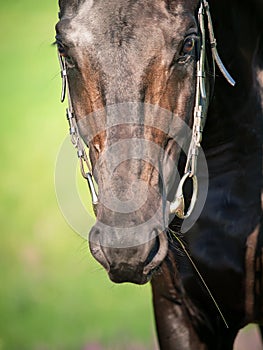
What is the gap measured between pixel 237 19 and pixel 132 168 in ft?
2.84

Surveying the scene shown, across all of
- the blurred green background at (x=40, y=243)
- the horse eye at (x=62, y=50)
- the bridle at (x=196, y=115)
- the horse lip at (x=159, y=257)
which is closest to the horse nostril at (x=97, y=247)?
the horse lip at (x=159, y=257)

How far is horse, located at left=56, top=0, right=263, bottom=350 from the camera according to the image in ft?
9.23

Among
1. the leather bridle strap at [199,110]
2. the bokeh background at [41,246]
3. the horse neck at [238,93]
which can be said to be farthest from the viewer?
the bokeh background at [41,246]

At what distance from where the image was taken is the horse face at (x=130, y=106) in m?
2.76

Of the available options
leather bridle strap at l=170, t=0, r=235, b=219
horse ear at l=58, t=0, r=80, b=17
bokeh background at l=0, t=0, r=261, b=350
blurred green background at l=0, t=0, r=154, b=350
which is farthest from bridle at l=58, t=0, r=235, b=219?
blurred green background at l=0, t=0, r=154, b=350

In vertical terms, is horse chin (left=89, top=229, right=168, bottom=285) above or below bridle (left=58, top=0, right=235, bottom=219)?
below

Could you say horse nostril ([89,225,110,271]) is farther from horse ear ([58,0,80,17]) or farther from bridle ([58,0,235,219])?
horse ear ([58,0,80,17])

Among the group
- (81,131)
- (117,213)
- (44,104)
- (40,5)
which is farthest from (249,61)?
(40,5)

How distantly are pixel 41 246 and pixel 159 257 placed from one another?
169 inches

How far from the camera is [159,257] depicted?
9.21ft

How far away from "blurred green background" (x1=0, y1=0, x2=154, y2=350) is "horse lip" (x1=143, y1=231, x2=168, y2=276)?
31.6 inches

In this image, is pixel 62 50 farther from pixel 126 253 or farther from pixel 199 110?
pixel 126 253

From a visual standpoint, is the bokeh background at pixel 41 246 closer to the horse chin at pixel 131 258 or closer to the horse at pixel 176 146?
the horse at pixel 176 146

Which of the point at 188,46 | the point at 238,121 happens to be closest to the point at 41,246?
the point at 238,121
